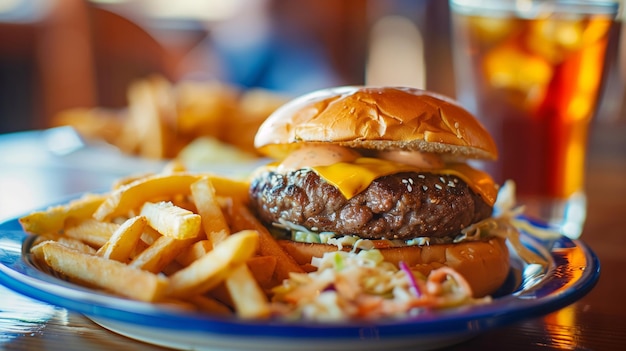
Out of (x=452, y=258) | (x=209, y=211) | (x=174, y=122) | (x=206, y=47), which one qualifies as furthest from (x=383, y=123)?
(x=206, y=47)

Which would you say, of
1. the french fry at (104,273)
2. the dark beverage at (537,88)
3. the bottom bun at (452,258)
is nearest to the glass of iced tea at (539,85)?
the dark beverage at (537,88)

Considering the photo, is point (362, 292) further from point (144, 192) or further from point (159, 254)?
point (144, 192)

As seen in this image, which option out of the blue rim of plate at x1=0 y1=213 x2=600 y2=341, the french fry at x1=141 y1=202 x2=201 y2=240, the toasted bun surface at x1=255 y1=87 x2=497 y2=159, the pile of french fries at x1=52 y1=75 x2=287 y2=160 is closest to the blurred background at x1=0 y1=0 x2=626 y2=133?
the pile of french fries at x1=52 y1=75 x2=287 y2=160

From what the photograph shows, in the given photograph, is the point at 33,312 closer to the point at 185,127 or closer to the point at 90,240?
the point at 90,240

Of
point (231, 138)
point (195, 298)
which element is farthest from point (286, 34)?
point (195, 298)

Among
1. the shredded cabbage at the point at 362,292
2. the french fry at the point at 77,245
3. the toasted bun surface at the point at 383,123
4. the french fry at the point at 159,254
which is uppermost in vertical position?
the toasted bun surface at the point at 383,123

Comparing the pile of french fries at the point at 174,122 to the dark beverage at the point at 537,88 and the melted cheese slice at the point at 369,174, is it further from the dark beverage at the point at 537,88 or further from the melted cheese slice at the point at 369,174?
the melted cheese slice at the point at 369,174
